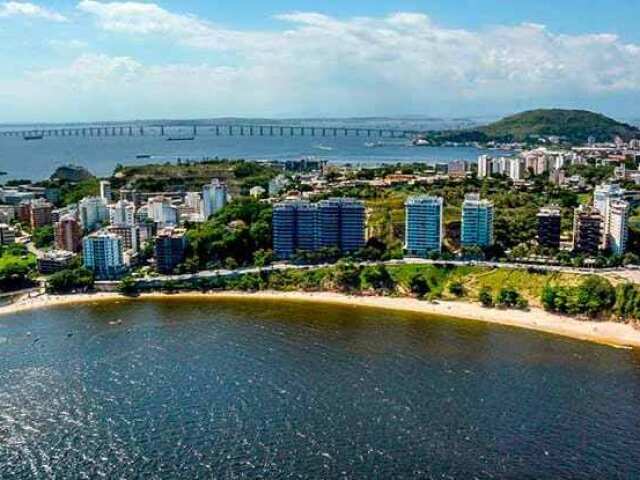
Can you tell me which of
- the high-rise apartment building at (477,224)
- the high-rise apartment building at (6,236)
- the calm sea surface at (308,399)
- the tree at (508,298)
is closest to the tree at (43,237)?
the high-rise apartment building at (6,236)

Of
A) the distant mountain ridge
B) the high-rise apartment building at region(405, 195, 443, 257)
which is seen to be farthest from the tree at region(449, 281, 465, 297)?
the distant mountain ridge

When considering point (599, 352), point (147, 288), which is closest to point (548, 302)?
point (599, 352)

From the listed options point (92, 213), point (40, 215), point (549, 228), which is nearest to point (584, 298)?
point (549, 228)

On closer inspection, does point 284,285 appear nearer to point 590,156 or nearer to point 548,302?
point 548,302

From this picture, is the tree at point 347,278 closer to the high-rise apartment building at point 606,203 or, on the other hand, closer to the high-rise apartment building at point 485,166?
the high-rise apartment building at point 606,203

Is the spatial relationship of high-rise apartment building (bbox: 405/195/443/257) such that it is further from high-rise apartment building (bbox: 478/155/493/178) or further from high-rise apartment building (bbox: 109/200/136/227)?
high-rise apartment building (bbox: 478/155/493/178)

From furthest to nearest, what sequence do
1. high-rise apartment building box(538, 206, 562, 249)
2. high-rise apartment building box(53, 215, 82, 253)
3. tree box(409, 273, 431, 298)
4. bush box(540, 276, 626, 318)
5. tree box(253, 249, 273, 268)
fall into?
high-rise apartment building box(53, 215, 82, 253), tree box(253, 249, 273, 268), high-rise apartment building box(538, 206, 562, 249), tree box(409, 273, 431, 298), bush box(540, 276, 626, 318)
